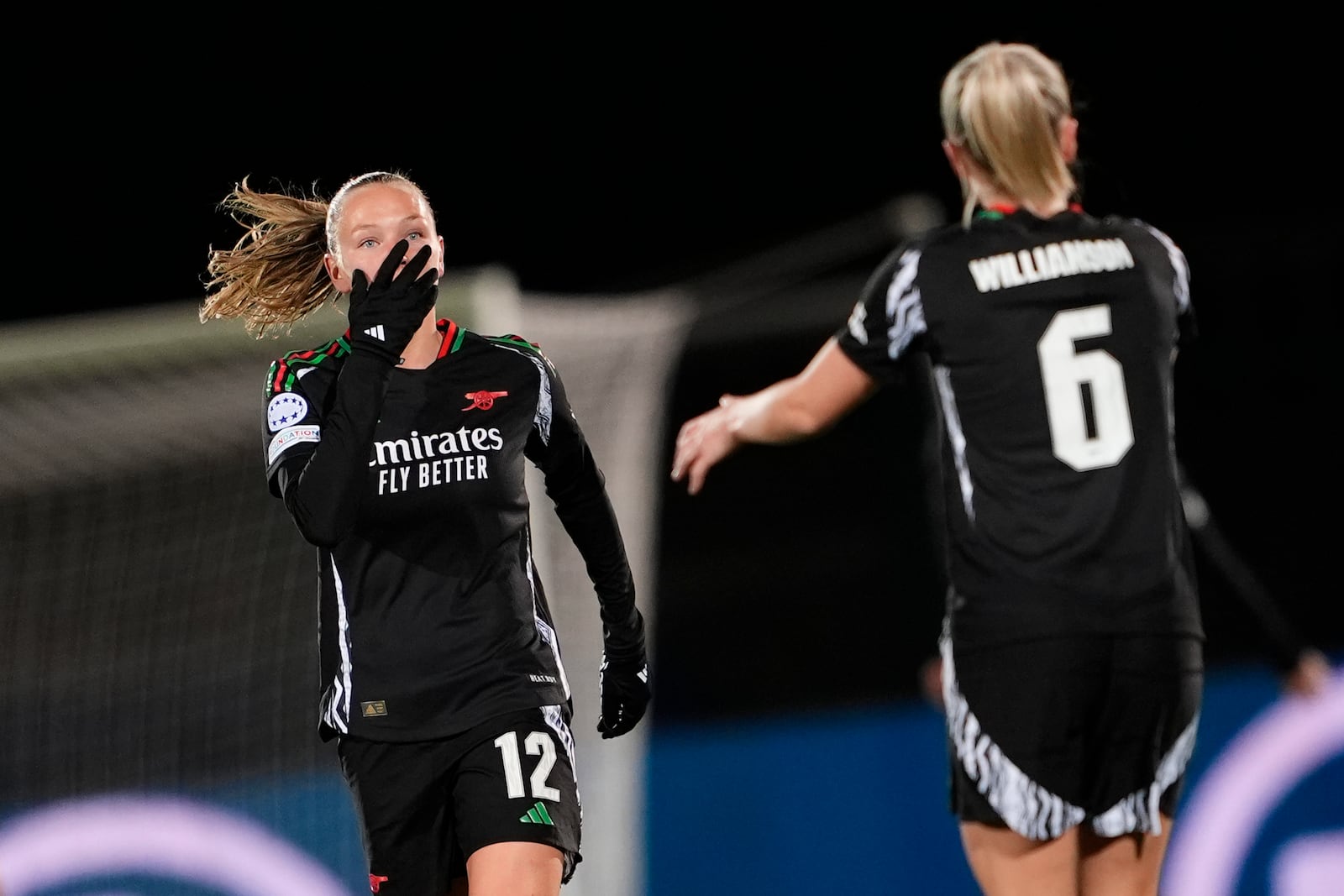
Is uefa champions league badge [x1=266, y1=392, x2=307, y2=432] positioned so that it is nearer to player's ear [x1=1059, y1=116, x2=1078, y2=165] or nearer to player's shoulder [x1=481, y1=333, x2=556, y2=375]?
player's shoulder [x1=481, y1=333, x2=556, y2=375]

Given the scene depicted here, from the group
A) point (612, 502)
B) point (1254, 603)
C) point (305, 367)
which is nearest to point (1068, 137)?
point (305, 367)

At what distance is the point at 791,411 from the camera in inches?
114

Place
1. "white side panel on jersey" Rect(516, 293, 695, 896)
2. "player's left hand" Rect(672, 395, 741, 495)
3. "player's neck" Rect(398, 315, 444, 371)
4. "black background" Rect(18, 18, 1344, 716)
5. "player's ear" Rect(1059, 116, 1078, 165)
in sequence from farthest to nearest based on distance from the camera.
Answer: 1. "black background" Rect(18, 18, 1344, 716)
2. "white side panel on jersey" Rect(516, 293, 695, 896)
3. "player's neck" Rect(398, 315, 444, 371)
4. "player's left hand" Rect(672, 395, 741, 495)
5. "player's ear" Rect(1059, 116, 1078, 165)

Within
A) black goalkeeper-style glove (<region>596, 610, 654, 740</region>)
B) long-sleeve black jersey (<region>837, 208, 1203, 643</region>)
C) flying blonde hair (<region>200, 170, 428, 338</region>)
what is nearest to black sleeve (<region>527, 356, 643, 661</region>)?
black goalkeeper-style glove (<region>596, 610, 654, 740</region>)

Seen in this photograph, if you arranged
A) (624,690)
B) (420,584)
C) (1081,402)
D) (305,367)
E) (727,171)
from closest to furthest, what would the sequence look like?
(1081,402), (420,584), (305,367), (624,690), (727,171)

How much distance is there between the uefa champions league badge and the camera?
3023mm

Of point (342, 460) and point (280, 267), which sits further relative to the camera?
point (280, 267)

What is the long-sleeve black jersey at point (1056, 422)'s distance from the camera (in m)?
2.66

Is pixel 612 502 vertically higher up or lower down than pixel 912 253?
lower down

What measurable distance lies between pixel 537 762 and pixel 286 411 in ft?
2.70

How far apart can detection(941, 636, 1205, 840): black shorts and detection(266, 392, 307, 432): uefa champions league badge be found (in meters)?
1.32

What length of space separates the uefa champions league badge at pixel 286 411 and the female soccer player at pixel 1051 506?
112 cm

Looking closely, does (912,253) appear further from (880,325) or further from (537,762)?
(537,762)

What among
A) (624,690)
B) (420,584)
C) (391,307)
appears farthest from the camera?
(624,690)
